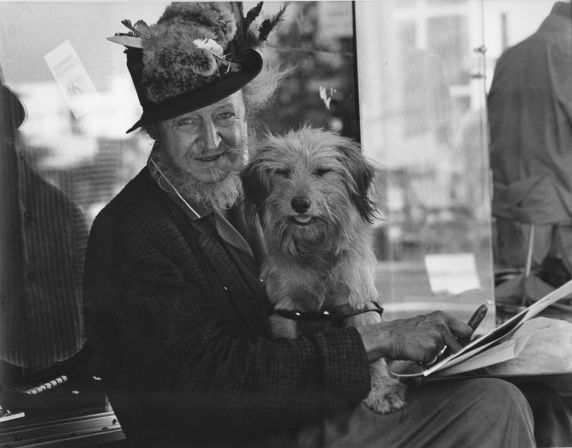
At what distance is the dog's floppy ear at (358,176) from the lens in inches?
93.3

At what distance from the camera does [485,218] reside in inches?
123

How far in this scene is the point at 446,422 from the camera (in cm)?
223

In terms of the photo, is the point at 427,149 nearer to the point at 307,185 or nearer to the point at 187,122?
the point at 307,185

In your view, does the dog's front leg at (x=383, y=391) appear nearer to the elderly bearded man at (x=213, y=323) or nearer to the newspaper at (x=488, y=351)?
the elderly bearded man at (x=213, y=323)

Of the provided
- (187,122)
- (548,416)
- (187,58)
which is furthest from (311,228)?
(548,416)

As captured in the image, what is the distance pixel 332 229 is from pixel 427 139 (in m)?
0.72

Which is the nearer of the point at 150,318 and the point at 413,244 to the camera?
the point at 150,318

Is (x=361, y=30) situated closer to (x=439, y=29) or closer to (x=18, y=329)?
(x=439, y=29)

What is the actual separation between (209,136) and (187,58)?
0.23m

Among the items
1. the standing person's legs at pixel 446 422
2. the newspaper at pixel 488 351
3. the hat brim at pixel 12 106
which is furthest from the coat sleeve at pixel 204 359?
the hat brim at pixel 12 106

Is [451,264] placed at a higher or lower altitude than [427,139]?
lower

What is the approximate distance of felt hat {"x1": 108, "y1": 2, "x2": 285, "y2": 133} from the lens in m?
2.29

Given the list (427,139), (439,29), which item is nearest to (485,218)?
(427,139)

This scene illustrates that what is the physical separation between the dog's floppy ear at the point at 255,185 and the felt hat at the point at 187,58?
216 mm
